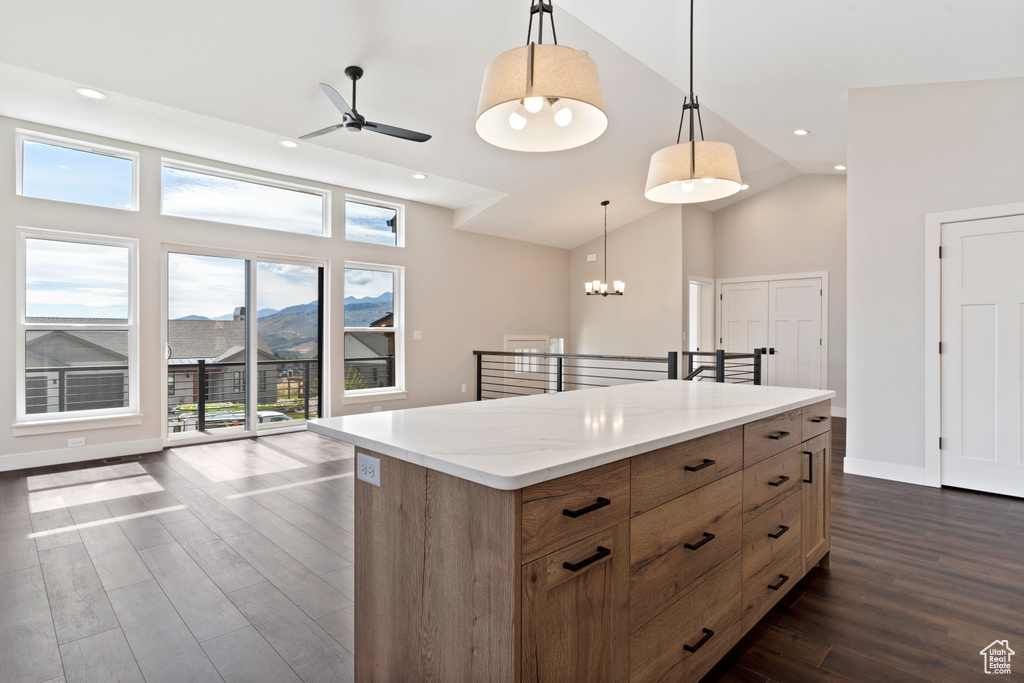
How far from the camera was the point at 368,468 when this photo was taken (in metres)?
1.44

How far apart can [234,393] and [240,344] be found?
520 mm

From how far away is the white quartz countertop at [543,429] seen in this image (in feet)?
3.75

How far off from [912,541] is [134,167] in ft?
21.3

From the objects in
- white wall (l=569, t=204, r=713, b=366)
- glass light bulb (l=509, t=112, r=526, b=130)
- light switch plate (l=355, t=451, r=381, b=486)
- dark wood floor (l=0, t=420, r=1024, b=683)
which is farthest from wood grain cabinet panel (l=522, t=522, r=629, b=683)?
white wall (l=569, t=204, r=713, b=366)

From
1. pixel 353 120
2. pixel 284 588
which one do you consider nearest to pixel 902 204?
pixel 353 120

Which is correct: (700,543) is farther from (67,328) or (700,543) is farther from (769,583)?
(67,328)

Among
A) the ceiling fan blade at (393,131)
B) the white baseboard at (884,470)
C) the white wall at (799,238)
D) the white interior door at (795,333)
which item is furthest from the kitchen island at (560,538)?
the white interior door at (795,333)

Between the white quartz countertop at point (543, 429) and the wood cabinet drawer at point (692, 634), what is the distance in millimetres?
490

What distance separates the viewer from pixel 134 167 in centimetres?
482

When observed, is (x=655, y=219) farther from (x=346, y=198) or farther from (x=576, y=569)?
(x=576, y=569)

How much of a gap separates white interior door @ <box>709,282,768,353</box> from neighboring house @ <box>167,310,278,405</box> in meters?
6.53

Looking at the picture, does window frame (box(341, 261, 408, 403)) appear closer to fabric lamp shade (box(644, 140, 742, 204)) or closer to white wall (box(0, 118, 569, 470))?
white wall (box(0, 118, 569, 470))

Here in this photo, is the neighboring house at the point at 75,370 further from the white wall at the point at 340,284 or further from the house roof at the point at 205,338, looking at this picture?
the house roof at the point at 205,338
